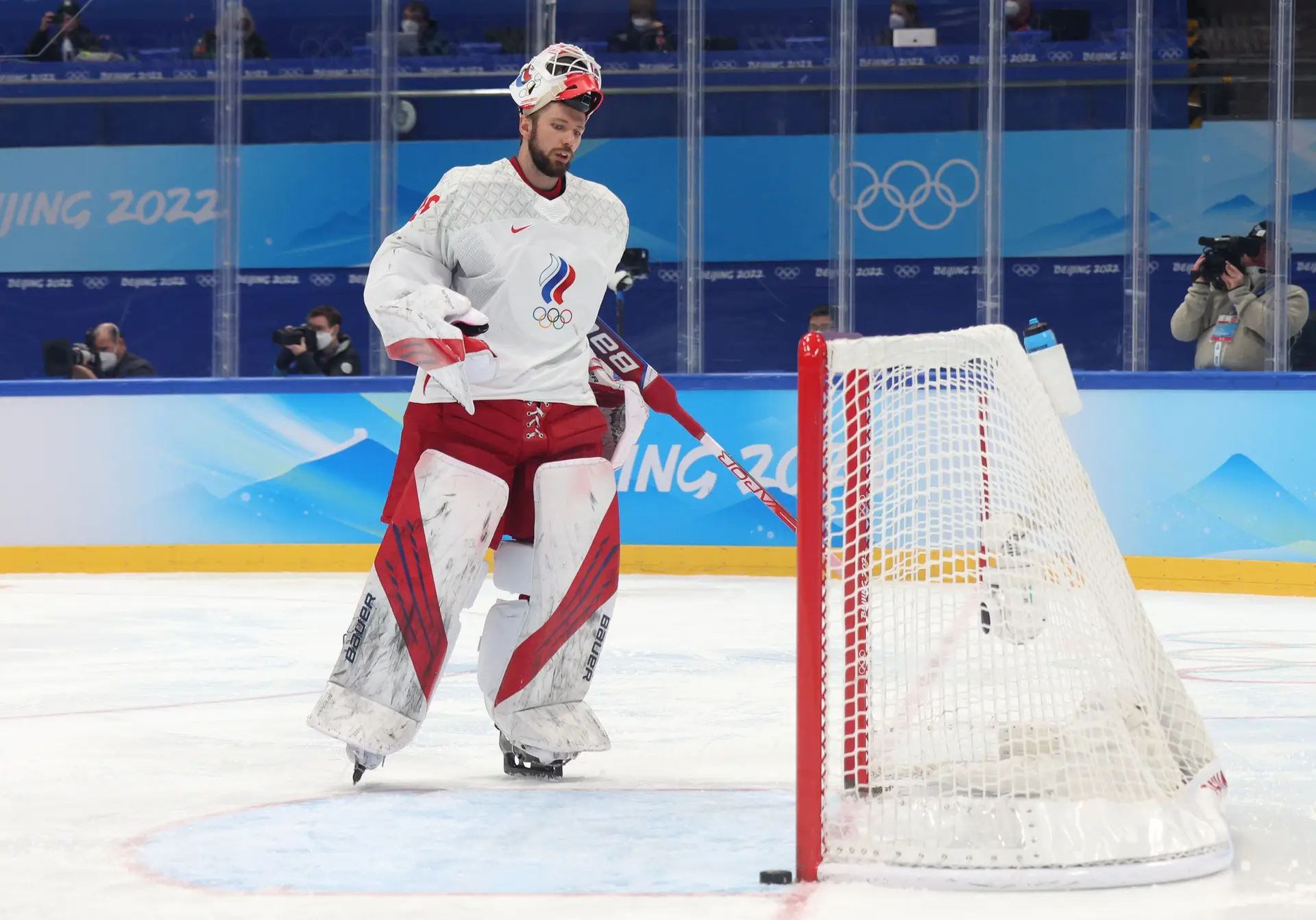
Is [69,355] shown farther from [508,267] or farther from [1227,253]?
[508,267]

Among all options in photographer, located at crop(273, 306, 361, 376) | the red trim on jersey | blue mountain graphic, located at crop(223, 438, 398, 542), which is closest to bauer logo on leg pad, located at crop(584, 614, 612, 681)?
the red trim on jersey

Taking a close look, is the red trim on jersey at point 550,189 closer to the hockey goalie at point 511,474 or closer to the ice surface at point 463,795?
the hockey goalie at point 511,474

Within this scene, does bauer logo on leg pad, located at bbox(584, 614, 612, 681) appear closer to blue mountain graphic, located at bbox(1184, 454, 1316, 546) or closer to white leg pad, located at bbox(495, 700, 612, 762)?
white leg pad, located at bbox(495, 700, 612, 762)

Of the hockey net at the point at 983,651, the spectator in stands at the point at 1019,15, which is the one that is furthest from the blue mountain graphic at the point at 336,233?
the hockey net at the point at 983,651

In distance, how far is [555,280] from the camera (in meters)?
3.08

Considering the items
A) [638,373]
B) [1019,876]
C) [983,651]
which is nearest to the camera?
[1019,876]

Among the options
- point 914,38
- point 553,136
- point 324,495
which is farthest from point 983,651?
point 914,38

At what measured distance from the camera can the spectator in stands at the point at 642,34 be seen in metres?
7.55

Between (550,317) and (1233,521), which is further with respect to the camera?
(1233,521)

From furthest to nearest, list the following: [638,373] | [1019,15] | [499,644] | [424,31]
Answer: [424,31] → [1019,15] → [638,373] → [499,644]

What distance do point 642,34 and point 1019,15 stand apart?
1587 mm

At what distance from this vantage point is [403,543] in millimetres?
2980

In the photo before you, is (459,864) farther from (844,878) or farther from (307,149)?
(307,149)

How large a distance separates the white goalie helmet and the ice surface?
1176mm
